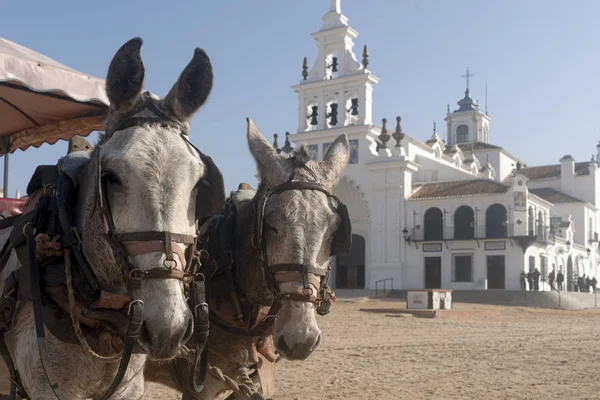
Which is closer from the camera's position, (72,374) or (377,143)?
(72,374)

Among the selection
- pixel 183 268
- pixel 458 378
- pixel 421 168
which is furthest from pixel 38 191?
pixel 421 168

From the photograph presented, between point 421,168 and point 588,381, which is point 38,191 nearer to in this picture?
point 588,381

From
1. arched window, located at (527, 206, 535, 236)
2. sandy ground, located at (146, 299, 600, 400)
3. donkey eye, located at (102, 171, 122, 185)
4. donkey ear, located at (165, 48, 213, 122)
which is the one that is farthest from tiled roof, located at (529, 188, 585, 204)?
donkey eye, located at (102, 171, 122, 185)

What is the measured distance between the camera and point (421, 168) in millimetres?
48469

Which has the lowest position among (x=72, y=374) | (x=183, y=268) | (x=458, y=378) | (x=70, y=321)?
(x=458, y=378)

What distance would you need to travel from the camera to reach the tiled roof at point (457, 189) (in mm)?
41344

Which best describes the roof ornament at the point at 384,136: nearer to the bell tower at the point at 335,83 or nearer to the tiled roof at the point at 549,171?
the bell tower at the point at 335,83

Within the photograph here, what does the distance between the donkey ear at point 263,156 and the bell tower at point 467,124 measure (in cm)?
7204

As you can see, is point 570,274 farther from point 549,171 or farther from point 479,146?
point 479,146

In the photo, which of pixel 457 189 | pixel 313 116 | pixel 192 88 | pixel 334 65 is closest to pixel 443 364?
pixel 192 88

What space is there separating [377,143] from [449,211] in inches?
263

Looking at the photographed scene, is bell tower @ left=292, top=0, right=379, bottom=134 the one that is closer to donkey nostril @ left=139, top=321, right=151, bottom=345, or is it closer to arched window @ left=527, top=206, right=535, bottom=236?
arched window @ left=527, top=206, right=535, bottom=236

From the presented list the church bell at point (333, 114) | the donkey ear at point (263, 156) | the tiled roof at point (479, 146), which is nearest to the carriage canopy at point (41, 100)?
the donkey ear at point (263, 156)

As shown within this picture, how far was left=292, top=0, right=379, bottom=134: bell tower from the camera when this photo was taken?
4422 centimetres
